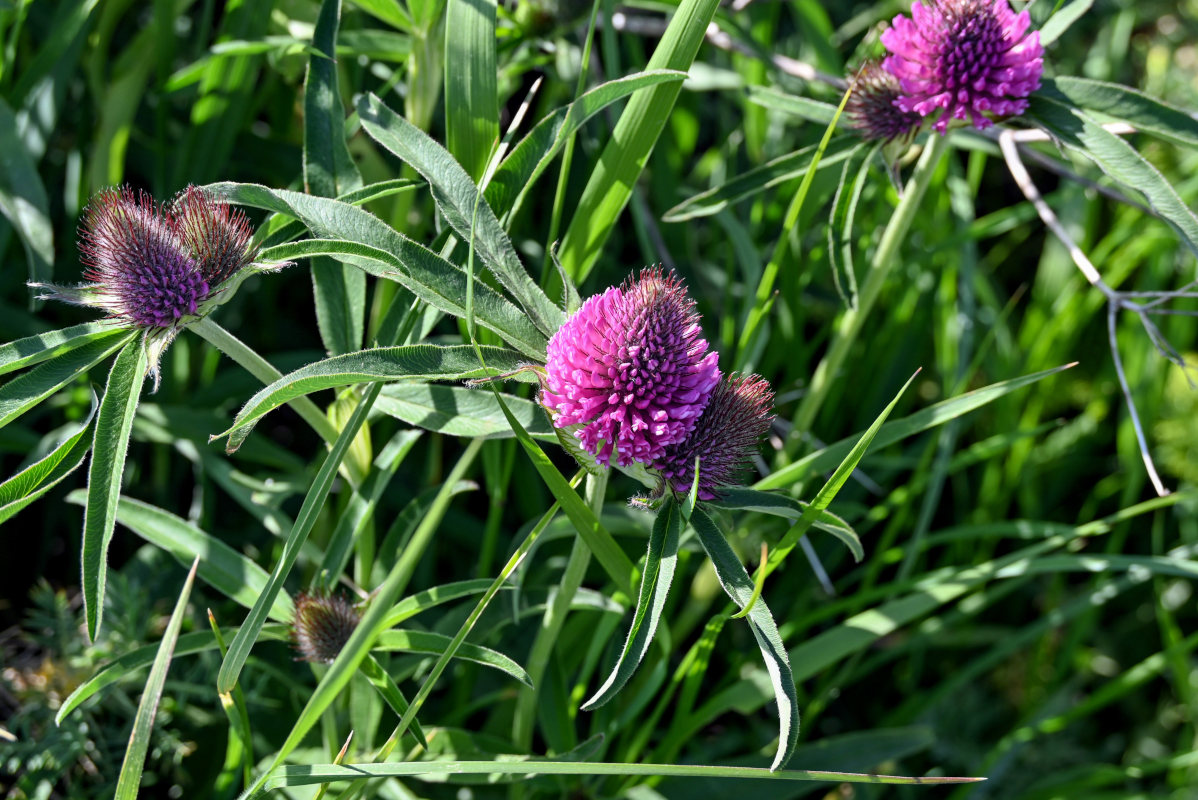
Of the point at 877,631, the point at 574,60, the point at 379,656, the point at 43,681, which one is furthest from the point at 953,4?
the point at 43,681

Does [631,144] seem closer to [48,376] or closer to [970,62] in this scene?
[970,62]

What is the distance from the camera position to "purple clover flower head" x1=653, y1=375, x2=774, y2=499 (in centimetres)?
94

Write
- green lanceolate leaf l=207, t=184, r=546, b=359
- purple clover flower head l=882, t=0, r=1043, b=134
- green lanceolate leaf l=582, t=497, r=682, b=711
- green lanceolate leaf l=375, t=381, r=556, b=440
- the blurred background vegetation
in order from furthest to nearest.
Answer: the blurred background vegetation < purple clover flower head l=882, t=0, r=1043, b=134 < green lanceolate leaf l=375, t=381, r=556, b=440 < green lanceolate leaf l=207, t=184, r=546, b=359 < green lanceolate leaf l=582, t=497, r=682, b=711

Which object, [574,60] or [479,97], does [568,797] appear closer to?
[479,97]

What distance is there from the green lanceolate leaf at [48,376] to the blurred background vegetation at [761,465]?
1.23 feet

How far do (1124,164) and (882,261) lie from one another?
32 cm

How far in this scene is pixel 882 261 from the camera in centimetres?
133

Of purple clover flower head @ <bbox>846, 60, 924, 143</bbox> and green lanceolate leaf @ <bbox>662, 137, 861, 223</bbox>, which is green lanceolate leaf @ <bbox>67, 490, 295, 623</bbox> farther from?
purple clover flower head @ <bbox>846, 60, 924, 143</bbox>

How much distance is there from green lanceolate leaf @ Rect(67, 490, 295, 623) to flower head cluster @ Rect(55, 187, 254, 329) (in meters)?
0.36

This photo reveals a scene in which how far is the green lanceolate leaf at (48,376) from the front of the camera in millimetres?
965

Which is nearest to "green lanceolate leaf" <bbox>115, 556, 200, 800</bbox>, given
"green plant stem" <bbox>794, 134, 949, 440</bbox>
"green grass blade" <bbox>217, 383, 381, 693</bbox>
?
"green grass blade" <bbox>217, 383, 381, 693</bbox>

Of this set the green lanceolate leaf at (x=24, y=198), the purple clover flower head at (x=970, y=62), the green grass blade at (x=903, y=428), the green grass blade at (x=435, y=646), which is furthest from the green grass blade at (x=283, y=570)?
the purple clover flower head at (x=970, y=62)

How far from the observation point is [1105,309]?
90.4 inches

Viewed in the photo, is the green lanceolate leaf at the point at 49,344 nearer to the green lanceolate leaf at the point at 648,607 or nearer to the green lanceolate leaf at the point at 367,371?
the green lanceolate leaf at the point at 367,371
